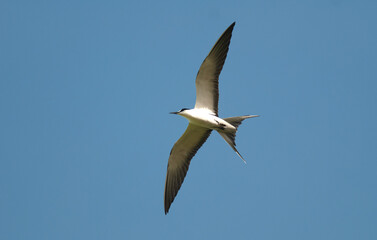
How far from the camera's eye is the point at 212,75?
934cm

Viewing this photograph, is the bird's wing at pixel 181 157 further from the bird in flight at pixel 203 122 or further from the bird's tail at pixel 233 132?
the bird's tail at pixel 233 132

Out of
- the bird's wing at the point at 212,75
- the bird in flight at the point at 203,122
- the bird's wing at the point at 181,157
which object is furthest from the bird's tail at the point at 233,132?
the bird's wing at the point at 181,157

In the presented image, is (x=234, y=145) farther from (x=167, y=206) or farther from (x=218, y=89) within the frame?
(x=167, y=206)

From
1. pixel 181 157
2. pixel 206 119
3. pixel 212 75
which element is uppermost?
pixel 212 75

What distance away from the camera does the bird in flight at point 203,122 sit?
9.11 meters

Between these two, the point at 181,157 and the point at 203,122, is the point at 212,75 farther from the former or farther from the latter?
the point at 181,157

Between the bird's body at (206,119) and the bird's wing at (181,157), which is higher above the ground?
the bird's body at (206,119)

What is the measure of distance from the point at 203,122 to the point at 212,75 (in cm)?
101

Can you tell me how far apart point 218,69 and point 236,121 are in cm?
115

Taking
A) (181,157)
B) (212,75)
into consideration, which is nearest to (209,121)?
(212,75)

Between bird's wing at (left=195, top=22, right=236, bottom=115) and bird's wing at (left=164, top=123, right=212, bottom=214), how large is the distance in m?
0.68

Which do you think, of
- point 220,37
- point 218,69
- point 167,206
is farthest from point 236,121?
point 167,206

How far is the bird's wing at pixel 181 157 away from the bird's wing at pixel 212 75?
679 millimetres

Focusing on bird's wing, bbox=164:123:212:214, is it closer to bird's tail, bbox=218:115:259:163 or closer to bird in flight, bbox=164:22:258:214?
bird in flight, bbox=164:22:258:214
